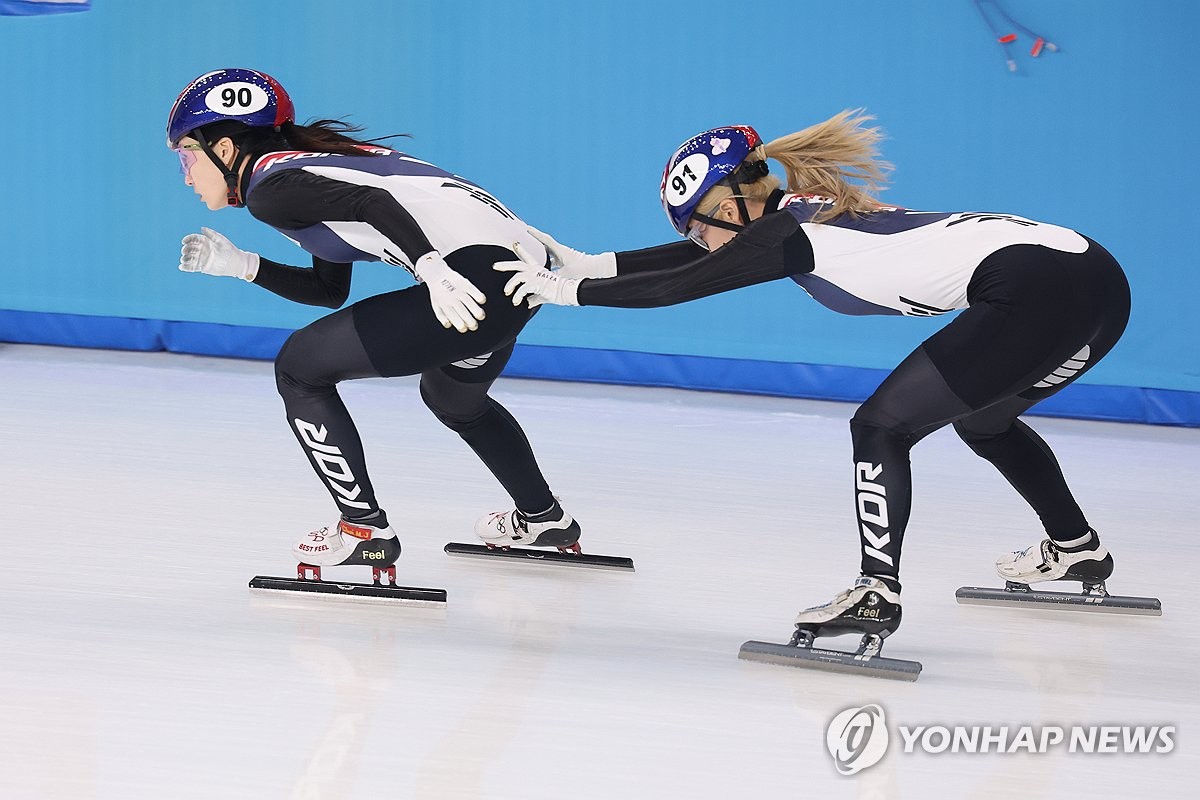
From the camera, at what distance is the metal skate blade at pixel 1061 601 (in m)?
3.32

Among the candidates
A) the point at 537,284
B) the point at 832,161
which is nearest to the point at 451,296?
the point at 537,284

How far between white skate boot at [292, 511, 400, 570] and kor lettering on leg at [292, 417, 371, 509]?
5 centimetres

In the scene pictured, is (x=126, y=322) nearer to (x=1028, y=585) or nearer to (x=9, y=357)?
(x=9, y=357)

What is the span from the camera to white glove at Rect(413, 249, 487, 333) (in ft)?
8.92

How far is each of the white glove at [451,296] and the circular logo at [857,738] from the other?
1038 mm

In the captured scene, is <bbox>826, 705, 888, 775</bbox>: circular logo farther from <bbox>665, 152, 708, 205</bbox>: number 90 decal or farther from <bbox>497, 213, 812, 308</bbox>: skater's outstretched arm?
<bbox>665, 152, 708, 205</bbox>: number 90 decal

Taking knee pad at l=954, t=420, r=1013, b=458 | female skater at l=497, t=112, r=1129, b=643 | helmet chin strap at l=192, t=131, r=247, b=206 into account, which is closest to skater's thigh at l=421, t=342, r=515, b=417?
female skater at l=497, t=112, r=1129, b=643

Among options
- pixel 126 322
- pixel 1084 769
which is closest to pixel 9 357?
pixel 126 322

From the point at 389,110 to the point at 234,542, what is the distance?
3555 mm

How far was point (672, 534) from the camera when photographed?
12.8 feet

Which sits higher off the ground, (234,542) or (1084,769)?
(1084,769)

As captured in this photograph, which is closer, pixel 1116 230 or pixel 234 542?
pixel 234 542

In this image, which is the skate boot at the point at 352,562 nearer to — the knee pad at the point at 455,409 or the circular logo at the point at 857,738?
the knee pad at the point at 455,409

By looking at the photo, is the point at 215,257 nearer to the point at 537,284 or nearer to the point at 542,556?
the point at 537,284
